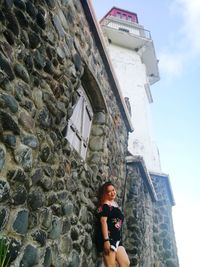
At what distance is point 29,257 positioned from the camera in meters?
2.34

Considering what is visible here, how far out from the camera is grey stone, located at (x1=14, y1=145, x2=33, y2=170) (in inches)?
93.0

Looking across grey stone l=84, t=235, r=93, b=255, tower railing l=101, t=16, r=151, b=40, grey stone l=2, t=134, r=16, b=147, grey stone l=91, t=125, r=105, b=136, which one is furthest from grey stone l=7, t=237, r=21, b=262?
tower railing l=101, t=16, r=151, b=40

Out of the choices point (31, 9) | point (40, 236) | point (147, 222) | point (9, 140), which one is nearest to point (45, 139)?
point (9, 140)

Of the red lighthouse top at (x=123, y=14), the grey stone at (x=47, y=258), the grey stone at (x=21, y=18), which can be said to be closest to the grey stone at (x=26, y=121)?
the grey stone at (x=21, y=18)

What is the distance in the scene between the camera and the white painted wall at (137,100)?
1211cm

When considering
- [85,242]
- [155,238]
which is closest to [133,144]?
[155,238]

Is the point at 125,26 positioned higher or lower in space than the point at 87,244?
higher

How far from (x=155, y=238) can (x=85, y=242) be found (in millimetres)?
5996

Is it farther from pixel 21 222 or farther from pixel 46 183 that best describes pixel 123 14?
pixel 21 222

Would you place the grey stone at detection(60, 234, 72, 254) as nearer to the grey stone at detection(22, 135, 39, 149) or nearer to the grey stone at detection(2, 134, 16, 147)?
the grey stone at detection(22, 135, 39, 149)

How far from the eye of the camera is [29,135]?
2.56 m

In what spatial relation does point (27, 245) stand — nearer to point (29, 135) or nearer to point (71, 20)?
point (29, 135)

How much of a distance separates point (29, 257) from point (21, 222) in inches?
12.3

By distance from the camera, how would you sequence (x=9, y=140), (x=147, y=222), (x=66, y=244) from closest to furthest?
(x=9, y=140)
(x=66, y=244)
(x=147, y=222)
